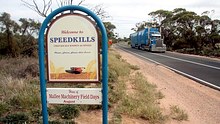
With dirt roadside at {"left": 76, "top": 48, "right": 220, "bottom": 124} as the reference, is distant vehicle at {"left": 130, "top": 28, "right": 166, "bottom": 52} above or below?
above

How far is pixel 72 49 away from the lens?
3.96 meters

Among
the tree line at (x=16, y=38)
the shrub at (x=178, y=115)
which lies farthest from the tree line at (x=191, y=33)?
the shrub at (x=178, y=115)

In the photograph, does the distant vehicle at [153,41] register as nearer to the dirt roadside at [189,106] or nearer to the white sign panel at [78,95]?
the dirt roadside at [189,106]

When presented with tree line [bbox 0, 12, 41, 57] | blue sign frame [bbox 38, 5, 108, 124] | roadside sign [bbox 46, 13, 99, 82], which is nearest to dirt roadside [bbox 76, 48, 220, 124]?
blue sign frame [bbox 38, 5, 108, 124]

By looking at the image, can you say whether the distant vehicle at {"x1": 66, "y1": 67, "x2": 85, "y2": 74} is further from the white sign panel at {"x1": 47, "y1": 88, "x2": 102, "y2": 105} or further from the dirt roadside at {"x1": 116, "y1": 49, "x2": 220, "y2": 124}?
the dirt roadside at {"x1": 116, "y1": 49, "x2": 220, "y2": 124}

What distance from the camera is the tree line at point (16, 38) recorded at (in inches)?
822

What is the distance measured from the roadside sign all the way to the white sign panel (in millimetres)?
154

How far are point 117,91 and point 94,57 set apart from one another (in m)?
3.72

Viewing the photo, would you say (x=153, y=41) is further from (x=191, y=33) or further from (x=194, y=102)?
(x=194, y=102)

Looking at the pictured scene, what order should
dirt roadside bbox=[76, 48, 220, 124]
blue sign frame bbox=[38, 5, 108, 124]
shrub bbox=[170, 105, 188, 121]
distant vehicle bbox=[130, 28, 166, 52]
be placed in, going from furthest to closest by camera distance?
distant vehicle bbox=[130, 28, 166, 52] < shrub bbox=[170, 105, 188, 121] < dirt roadside bbox=[76, 48, 220, 124] < blue sign frame bbox=[38, 5, 108, 124]

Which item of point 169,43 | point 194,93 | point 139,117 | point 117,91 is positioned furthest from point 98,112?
point 169,43

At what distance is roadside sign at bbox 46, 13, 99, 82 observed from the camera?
3910 mm

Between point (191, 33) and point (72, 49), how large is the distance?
1509 inches

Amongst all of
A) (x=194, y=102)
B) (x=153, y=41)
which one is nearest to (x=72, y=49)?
(x=194, y=102)
